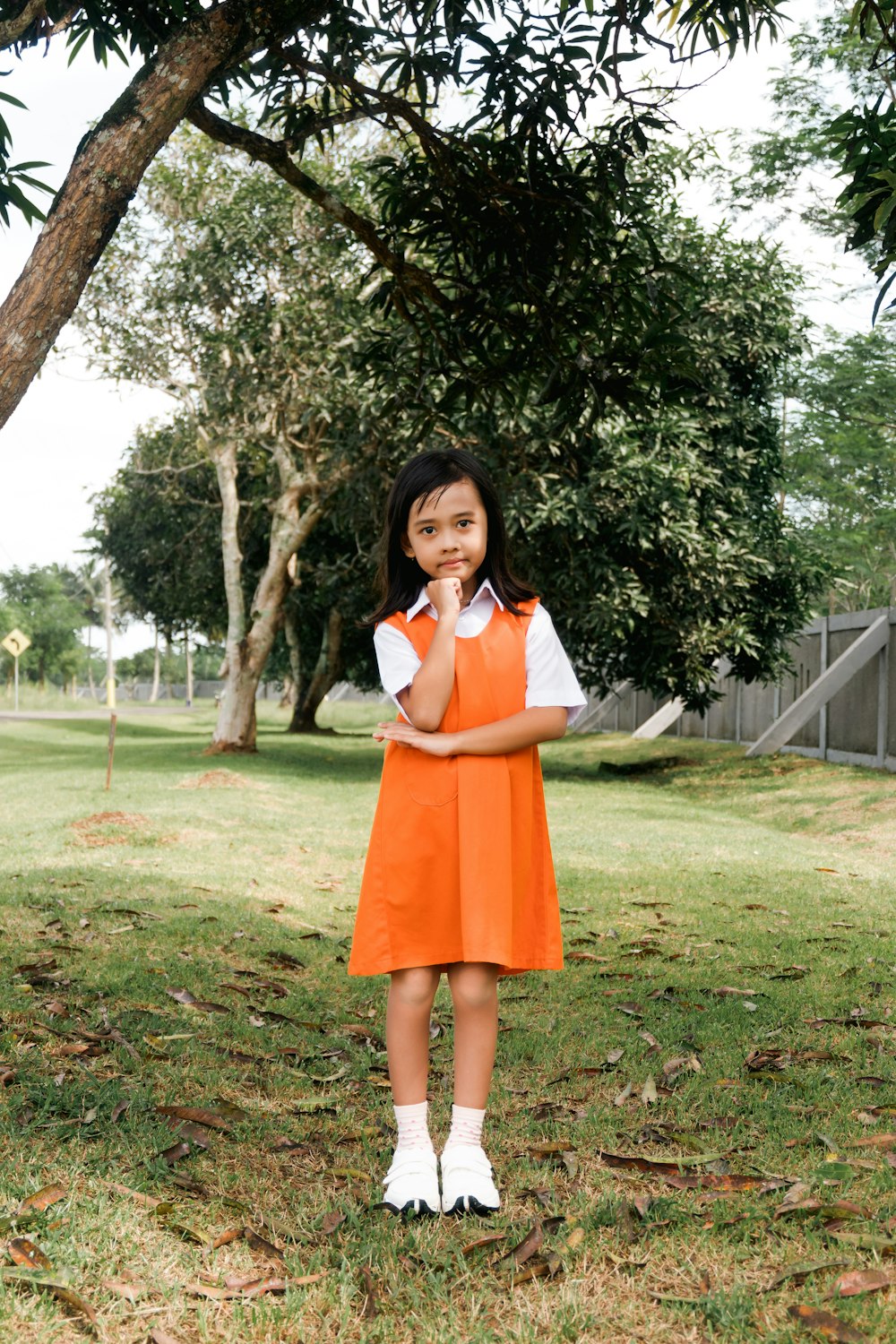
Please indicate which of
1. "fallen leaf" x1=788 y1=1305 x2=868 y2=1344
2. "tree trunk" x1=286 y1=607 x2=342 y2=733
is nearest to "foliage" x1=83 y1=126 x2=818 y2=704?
"tree trunk" x1=286 y1=607 x2=342 y2=733

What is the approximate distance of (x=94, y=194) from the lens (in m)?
3.57

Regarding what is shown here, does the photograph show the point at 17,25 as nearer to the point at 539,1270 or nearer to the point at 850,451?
the point at 539,1270

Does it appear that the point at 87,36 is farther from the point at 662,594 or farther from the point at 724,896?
the point at 662,594

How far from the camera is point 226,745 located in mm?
20891

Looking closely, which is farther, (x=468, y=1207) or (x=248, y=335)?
(x=248, y=335)

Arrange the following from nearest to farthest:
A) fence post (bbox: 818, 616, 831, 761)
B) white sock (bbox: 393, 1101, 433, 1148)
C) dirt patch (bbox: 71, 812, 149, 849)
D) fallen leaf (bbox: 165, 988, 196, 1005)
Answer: white sock (bbox: 393, 1101, 433, 1148) → fallen leaf (bbox: 165, 988, 196, 1005) → dirt patch (bbox: 71, 812, 149, 849) → fence post (bbox: 818, 616, 831, 761)

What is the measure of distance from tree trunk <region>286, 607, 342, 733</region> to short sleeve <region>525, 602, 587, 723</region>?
66.3 feet

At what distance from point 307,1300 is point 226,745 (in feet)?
61.6

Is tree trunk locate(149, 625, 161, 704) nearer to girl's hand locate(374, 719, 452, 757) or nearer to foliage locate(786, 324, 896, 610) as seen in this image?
foliage locate(786, 324, 896, 610)

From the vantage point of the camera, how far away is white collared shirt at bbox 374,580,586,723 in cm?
310

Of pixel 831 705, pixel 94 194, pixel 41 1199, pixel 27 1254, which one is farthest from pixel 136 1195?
pixel 831 705

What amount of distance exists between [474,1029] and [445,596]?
1079 mm

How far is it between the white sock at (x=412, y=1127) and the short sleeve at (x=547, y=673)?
1.03 metres

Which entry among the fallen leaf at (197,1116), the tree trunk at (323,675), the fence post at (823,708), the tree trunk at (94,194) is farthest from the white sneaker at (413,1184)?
the tree trunk at (323,675)
